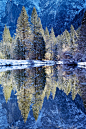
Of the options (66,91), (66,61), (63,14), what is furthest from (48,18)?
(66,91)

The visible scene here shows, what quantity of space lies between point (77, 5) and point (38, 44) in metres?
187

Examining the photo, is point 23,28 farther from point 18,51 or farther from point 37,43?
point 18,51

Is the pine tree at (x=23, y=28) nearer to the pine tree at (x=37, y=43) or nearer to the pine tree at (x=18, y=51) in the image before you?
the pine tree at (x=37, y=43)

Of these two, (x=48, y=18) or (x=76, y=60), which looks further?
(x=48, y=18)

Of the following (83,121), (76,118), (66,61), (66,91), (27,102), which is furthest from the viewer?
(66,61)

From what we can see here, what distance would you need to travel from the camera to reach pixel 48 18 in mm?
197625

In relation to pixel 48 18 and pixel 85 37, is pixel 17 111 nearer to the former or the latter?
pixel 85 37

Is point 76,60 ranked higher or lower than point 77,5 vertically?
lower

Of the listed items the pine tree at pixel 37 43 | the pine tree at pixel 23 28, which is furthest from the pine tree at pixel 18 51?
the pine tree at pixel 37 43

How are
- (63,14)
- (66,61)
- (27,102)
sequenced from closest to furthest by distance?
1. (27,102)
2. (66,61)
3. (63,14)

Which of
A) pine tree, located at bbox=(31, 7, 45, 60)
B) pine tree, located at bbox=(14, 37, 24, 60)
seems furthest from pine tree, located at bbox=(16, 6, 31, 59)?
pine tree, located at bbox=(14, 37, 24, 60)

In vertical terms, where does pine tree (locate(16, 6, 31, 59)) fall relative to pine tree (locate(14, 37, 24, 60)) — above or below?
above

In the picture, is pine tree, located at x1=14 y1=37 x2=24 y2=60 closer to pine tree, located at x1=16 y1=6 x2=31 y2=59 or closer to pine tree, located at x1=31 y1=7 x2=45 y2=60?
pine tree, located at x1=16 y1=6 x2=31 y2=59

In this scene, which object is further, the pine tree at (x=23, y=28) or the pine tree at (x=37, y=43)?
the pine tree at (x=37, y=43)
